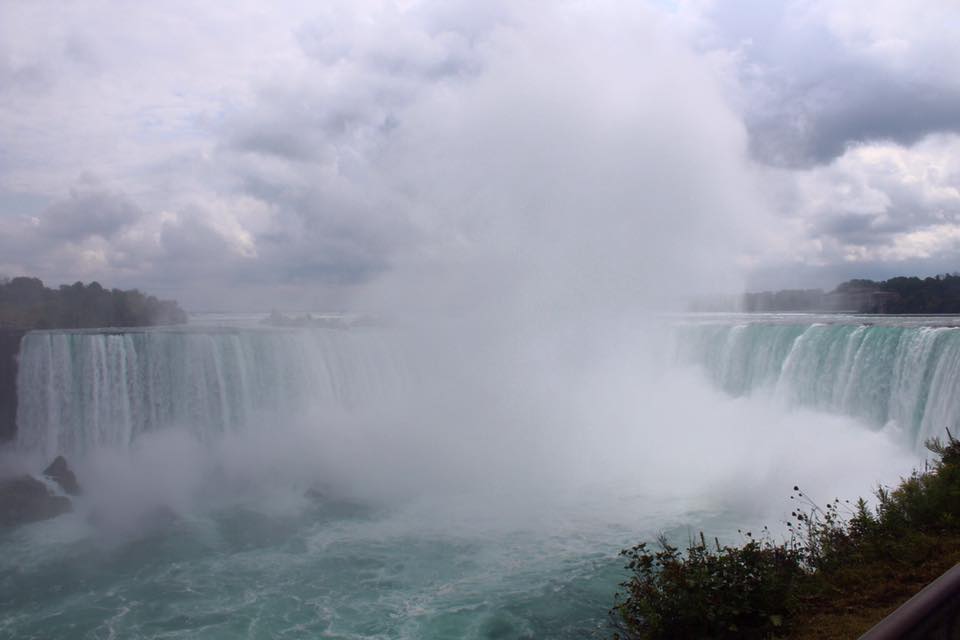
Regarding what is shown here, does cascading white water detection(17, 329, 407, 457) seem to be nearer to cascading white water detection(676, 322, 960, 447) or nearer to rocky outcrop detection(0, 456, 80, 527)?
rocky outcrop detection(0, 456, 80, 527)

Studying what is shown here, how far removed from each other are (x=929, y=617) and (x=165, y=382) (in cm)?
1711

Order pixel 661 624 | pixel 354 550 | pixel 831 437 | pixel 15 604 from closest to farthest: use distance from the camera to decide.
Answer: pixel 661 624
pixel 15 604
pixel 354 550
pixel 831 437

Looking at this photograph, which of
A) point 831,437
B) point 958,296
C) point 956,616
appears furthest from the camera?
point 958,296

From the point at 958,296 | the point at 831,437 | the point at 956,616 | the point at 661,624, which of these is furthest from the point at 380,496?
the point at 958,296

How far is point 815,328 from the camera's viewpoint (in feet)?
55.1

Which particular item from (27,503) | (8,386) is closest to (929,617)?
(27,503)

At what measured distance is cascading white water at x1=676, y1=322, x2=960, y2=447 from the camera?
482 inches

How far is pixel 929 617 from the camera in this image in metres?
2.11

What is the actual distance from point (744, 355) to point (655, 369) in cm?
347

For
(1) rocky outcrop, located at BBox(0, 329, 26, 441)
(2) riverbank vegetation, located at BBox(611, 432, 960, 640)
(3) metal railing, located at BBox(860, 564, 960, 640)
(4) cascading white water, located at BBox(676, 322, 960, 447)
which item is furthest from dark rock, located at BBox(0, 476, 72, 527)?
(4) cascading white water, located at BBox(676, 322, 960, 447)

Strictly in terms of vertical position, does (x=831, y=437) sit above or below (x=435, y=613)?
above

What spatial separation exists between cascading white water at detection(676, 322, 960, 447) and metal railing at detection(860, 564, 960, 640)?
1158 centimetres

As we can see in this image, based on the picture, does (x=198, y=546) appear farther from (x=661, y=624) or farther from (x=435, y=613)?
(x=661, y=624)

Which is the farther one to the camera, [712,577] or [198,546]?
[198,546]
